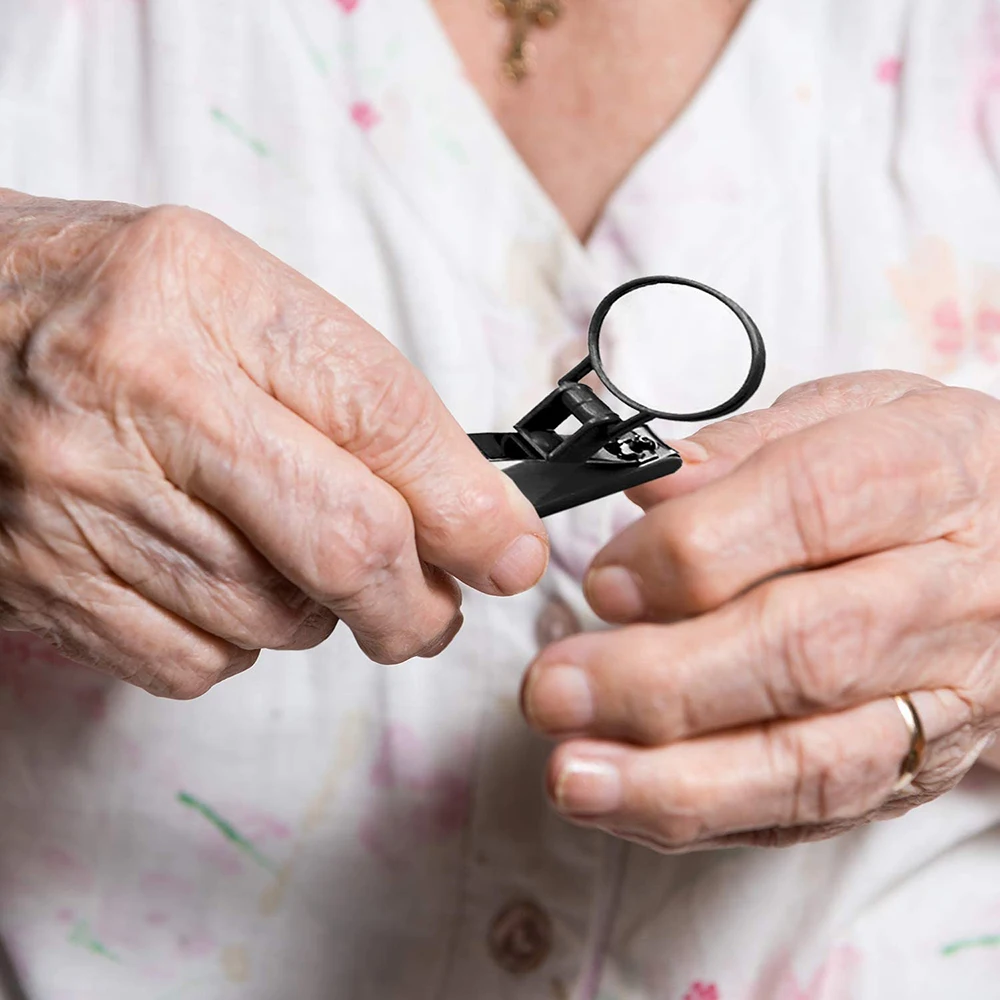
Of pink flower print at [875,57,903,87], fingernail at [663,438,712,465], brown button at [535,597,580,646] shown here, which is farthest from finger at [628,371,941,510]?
pink flower print at [875,57,903,87]

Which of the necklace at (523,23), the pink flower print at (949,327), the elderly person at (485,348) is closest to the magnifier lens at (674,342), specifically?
the elderly person at (485,348)

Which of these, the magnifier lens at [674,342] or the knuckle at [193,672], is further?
the magnifier lens at [674,342]

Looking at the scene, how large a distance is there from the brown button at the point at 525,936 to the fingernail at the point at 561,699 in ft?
1.38

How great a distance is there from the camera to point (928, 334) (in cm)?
89

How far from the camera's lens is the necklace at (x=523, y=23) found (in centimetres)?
101

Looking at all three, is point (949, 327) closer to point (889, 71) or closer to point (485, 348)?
point (889, 71)

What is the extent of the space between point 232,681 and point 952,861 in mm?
626

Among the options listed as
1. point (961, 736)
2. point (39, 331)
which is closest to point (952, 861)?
point (961, 736)

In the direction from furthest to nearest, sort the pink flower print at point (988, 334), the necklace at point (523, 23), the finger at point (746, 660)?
the necklace at point (523, 23), the pink flower print at point (988, 334), the finger at point (746, 660)

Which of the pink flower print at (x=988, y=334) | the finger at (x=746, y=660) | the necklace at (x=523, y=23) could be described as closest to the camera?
the finger at (x=746, y=660)

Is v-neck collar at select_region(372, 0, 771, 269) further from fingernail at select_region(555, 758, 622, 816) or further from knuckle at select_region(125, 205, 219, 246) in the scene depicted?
fingernail at select_region(555, 758, 622, 816)

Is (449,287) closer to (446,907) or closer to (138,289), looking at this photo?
(138,289)

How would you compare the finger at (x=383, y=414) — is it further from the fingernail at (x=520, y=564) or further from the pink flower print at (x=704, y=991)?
the pink flower print at (x=704, y=991)

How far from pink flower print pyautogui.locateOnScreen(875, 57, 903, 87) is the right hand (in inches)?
22.1
